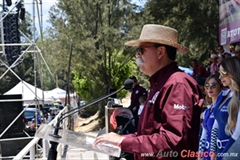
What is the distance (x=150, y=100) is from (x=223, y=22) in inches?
338

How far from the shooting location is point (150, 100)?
1709mm

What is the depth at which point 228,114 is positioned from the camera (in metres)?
2.59

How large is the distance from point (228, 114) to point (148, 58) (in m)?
1.08

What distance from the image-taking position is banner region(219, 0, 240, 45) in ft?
27.1

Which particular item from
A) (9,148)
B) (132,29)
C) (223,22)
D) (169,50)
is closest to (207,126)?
(169,50)

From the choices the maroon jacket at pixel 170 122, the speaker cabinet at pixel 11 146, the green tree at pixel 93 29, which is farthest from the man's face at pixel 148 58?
the green tree at pixel 93 29

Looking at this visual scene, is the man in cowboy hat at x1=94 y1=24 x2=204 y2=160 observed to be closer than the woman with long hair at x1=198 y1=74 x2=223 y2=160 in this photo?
Yes

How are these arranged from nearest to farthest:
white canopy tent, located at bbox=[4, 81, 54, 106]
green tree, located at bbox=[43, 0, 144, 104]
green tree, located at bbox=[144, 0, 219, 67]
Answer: white canopy tent, located at bbox=[4, 81, 54, 106]
green tree, located at bbox=[144, 0, 219, 67]
green tree, located at bbox=[43, 0, 144, 104]

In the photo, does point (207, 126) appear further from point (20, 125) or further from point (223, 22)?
point (20, 125)

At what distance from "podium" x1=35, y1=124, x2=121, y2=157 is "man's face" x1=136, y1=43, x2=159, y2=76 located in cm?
49

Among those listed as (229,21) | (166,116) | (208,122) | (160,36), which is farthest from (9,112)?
(166,116)

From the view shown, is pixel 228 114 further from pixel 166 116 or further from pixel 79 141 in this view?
pixel 79 141

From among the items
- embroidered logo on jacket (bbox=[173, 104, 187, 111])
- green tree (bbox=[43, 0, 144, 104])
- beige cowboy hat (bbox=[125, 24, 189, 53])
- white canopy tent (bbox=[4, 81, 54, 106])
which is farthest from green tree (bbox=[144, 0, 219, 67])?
embroidered logo on jacket (bbox=[173, 104, 187, 111])

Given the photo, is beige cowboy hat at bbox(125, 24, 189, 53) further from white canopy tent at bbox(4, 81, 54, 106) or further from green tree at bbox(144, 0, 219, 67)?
green tree at bbox(144, 0, 219, 67)
